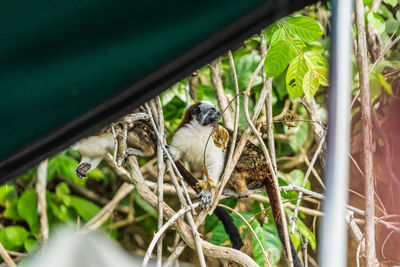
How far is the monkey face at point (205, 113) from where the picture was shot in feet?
6.55

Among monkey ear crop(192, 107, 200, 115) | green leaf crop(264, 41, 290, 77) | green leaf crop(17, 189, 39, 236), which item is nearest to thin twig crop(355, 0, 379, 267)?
green leaf crop(264, 41, 290, 77)

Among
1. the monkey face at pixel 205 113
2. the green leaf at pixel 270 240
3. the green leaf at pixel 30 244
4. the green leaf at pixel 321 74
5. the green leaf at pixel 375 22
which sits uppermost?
the green leaf at pixel 375 22

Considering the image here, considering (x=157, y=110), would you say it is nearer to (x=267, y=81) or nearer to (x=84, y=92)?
(x=267, y=81)

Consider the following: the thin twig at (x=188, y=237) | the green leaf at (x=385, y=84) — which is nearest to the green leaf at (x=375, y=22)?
the green leaf at (x=385, y=84)

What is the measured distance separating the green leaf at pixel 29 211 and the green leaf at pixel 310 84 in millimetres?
A: 1562

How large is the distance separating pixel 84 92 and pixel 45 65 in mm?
67

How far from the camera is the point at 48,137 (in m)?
0.62

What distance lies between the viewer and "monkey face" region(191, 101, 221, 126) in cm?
200

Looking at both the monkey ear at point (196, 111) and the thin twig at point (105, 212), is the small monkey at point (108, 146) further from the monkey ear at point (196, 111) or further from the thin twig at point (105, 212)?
the thin twig at point (105, 212)

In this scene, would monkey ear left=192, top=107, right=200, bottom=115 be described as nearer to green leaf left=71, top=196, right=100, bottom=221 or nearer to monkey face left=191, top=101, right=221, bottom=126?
monkey face left=191, top=101, right=221, bottom=126

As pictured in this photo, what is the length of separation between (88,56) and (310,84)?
0.86 meters

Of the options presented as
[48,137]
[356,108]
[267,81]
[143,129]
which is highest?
[356,108]

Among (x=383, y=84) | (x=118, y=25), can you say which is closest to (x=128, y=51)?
(x=118, y=25)

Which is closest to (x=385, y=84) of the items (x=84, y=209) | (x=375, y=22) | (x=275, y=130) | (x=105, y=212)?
(x=375, y=22)
